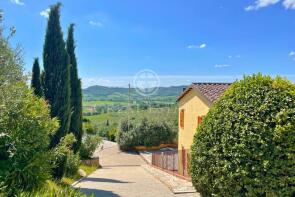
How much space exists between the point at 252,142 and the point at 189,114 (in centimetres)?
1375

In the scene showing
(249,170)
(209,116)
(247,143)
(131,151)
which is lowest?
(131,151)

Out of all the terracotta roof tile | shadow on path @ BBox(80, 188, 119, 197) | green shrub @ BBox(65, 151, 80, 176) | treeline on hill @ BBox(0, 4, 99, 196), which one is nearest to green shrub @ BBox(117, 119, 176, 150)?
the terracotta roof tile

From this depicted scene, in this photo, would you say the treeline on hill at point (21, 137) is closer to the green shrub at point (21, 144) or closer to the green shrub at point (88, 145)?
the green shrub at point (21, 144)

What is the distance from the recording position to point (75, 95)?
69.1 feet

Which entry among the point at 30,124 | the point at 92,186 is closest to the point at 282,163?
the point at 30,124

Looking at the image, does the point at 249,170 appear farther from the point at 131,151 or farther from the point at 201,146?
the point at 131,151

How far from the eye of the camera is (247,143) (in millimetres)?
6316

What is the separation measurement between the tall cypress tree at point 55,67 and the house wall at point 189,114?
699 centimetres

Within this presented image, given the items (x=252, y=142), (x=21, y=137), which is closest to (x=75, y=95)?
(x=21, y=137)

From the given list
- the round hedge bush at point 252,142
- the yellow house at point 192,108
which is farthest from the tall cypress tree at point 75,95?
the round hedge bush at point 252,142

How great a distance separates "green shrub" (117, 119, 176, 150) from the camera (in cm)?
3509

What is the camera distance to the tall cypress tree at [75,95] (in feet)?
64.3

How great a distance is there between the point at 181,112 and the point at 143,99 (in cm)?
3832

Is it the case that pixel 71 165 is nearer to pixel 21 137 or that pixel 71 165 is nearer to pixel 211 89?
pixel 211 89
